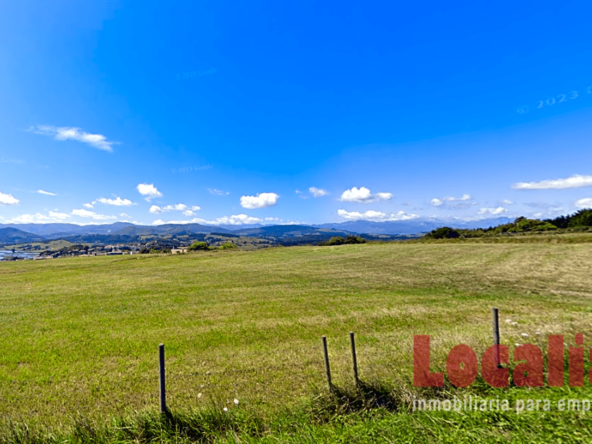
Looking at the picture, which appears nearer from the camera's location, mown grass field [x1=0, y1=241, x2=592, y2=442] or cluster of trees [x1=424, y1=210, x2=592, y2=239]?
mown grass field [x1=0, y1=241, x2=592, y2=442]

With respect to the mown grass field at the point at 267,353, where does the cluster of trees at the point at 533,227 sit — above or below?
above

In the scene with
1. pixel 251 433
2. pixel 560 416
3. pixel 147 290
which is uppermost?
pixel 560 416

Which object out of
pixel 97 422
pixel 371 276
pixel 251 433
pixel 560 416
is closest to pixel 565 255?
pixel 371 276

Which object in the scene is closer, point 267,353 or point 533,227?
point 267,353

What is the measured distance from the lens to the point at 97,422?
20.0ft

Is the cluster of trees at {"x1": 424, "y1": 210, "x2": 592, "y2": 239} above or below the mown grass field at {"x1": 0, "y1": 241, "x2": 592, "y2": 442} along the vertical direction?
above

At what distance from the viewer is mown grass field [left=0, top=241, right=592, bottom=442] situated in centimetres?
561

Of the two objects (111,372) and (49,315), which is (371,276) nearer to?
(111,372)

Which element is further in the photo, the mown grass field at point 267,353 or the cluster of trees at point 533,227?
the cluster of trees at point 533,227

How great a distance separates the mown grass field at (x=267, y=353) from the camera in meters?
5.61

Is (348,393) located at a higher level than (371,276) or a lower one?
higher

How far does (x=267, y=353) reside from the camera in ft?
38.3

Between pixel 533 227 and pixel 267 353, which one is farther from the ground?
pixel 533 227

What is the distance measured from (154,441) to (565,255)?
5452 cm
